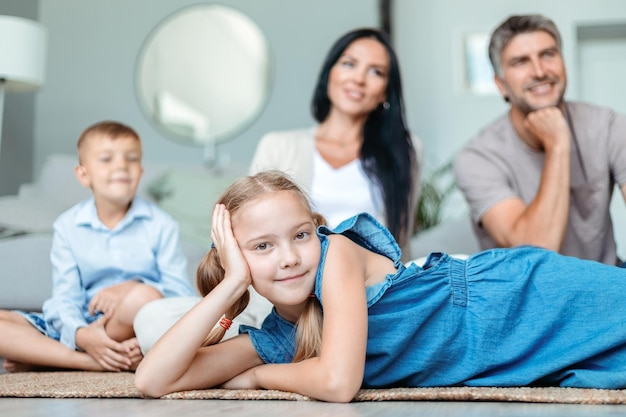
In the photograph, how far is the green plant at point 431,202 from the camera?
4.10 m

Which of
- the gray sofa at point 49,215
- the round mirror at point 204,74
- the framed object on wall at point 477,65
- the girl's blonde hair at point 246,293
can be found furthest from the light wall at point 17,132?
the girl's blonde hair at point 246,293

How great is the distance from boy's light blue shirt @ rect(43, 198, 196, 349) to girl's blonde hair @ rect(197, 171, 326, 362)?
2.10ft

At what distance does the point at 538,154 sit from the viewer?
92.9 inches

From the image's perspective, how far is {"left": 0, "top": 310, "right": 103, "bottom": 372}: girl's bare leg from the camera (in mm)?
1922

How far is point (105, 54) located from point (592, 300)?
3806mm

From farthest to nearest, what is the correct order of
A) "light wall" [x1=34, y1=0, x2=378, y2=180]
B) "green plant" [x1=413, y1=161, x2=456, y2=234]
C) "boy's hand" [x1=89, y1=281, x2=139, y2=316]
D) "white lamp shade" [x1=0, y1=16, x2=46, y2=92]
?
"light wall" [x1=34, y1=0, x2=378, y2=180]
"green plant" [x1=413, y1=161, x2=456, y2=234]
"white lamp shade" [x1=0, y1=16, x2=46, y2=92]
"boy's hand" [x1=89, y1=281, x2=139, y2=316]

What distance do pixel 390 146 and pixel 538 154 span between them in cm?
47

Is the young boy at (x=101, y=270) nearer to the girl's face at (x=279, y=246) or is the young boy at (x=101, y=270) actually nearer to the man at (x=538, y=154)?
the girl's face at (x=279, y=246)

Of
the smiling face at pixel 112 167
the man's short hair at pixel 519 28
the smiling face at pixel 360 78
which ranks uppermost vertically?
the man's short hair at pixel 519 28

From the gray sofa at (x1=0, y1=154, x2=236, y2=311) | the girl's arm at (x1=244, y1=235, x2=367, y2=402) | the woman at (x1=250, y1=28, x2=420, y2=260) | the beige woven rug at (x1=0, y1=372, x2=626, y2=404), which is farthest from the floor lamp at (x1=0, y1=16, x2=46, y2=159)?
the girl's arm at (x1=244, y1=235, x2=367, y2=402)

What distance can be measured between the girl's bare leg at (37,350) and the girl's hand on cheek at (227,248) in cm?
72

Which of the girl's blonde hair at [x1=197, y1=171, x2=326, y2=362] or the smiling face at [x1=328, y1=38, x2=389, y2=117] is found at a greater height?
the smiling face at [x1=328, y1=38, x2=389, y2=117]

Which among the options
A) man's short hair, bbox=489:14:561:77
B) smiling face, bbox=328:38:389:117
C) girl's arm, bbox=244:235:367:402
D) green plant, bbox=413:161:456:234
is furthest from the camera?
green plant, bbox=413:161:456:234

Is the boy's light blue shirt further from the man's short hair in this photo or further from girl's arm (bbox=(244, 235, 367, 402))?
the man's short hair
